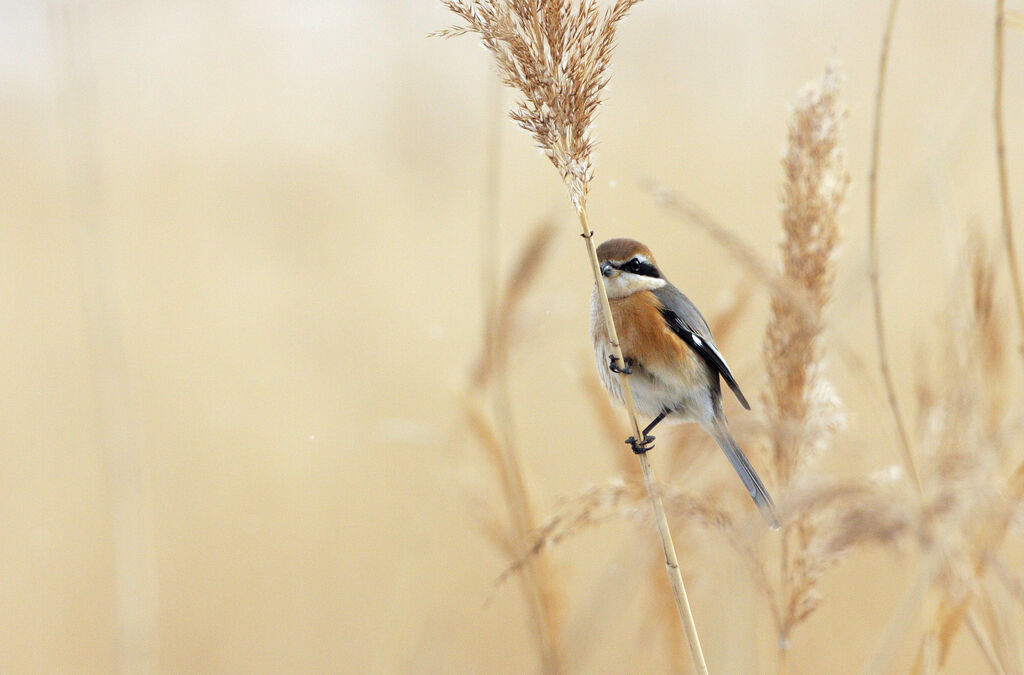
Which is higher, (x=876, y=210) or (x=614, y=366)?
(x=876, y=210)

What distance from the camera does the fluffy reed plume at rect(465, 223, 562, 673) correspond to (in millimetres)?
1597

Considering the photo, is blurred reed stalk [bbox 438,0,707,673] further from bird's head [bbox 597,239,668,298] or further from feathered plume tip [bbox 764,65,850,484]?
bird's head [bbox 597,239,668,298]

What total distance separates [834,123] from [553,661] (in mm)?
1071

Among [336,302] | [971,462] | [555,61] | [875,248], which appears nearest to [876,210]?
Result: [875,248]

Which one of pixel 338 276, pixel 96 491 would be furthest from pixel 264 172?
pixel 96 491

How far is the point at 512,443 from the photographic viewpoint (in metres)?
1.75

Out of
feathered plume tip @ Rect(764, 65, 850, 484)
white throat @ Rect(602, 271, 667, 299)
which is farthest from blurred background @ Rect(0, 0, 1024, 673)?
feathered plume tip @ Rect(764, 65, 850, 484)

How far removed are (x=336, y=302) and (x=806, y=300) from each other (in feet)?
13.1

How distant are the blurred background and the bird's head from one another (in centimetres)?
31

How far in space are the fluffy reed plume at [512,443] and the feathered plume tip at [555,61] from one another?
0.46 metres

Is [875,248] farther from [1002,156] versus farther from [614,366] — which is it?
[614,366]

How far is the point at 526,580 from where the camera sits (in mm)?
1627

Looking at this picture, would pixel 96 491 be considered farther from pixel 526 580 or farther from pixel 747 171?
pixel 747 171

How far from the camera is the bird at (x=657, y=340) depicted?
178cm
